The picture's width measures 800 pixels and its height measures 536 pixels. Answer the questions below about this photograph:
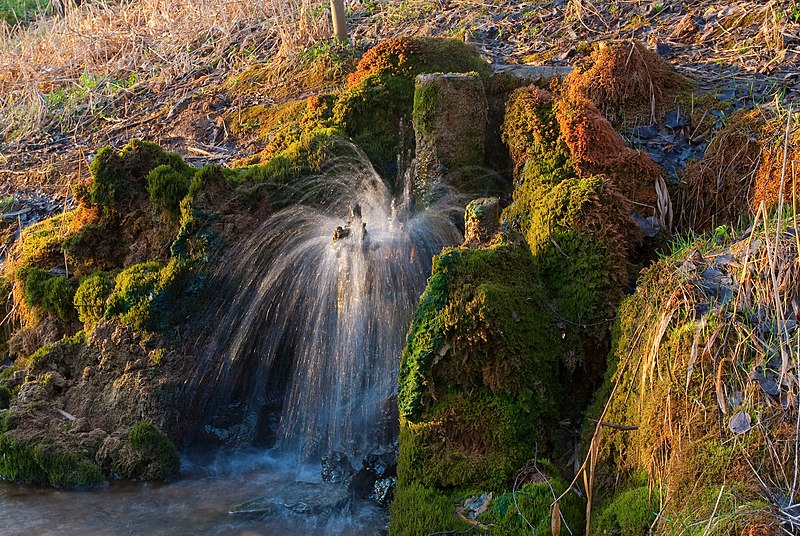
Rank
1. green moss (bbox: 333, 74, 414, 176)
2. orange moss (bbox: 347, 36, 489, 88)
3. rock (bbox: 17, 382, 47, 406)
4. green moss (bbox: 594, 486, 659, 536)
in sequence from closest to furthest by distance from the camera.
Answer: green moss (bbox: 594, 486, 659, 536) < rock (bbox: 17, 382, 47, 406) < green moss (bbox: 333, 74, 414, 176) < orange moss (bbox: 347, 36, 489, 88)

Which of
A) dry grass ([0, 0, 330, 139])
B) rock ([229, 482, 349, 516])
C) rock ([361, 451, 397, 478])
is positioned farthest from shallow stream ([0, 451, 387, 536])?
dry grass ([0, 0, 330, 139])

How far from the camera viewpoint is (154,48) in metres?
10.1

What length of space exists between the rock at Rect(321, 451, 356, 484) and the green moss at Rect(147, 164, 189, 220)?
2.11 metres

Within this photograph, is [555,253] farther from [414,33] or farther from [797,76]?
[414,33]

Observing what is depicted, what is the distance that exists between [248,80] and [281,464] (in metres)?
4.91

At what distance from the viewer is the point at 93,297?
18.5ft

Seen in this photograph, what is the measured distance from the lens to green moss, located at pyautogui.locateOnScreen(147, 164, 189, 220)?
578 centimetres

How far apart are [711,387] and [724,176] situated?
207cm

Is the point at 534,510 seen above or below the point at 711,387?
below

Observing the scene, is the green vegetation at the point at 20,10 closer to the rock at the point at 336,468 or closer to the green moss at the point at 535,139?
the green moss at the point at 535,139

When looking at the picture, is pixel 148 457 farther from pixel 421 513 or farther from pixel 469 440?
pixel 469 440

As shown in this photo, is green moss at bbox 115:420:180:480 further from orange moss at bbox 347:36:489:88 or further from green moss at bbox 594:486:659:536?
orange moss at bbox 347:36:489:88

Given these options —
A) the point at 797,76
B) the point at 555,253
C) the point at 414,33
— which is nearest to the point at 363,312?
the point at 555,253

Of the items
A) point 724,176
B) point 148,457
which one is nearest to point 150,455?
point 148,457
